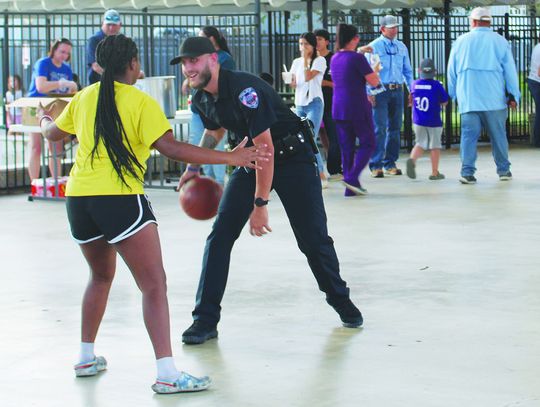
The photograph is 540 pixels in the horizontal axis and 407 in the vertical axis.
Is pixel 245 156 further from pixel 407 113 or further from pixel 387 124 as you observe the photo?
pixel 407 113

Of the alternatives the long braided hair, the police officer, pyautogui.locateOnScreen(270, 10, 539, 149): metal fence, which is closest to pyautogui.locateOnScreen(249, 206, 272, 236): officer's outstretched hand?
the police officer

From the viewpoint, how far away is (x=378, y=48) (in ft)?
49.9

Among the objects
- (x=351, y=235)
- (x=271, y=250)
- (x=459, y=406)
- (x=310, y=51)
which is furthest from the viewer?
(x=310, y=51)

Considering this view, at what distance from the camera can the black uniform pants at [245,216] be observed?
698 cm

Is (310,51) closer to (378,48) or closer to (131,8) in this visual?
(378,48)

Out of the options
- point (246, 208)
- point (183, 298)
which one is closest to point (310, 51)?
point (183, 298)

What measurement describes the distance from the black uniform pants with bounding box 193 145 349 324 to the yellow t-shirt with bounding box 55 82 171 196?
1178 mm

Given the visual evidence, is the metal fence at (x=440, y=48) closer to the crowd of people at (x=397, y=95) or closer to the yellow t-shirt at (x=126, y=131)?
the crowd of people at (x=397, y=95)

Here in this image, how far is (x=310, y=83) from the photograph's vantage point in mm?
14234

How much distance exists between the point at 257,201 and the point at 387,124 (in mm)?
8949

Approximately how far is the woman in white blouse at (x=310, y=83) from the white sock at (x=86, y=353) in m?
8.21

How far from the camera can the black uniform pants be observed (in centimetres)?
698

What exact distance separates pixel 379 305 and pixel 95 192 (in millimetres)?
2619

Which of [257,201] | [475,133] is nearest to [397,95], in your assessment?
[475,133]
